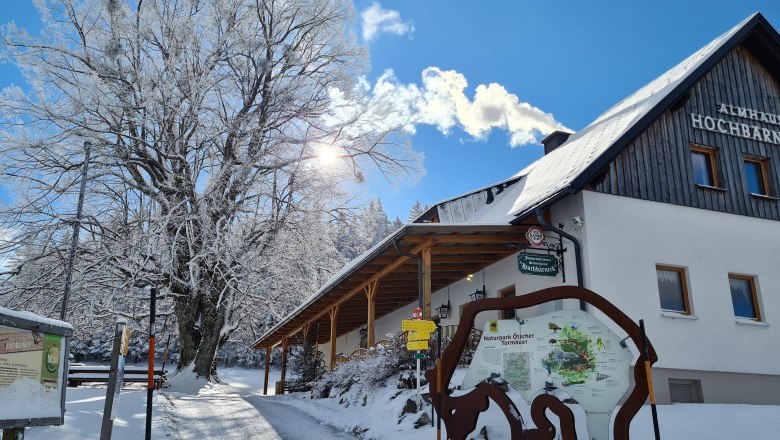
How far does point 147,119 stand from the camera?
17891 mm

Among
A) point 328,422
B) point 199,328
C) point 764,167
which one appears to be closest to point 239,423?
point 328,422

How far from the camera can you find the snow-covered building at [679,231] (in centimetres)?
1160

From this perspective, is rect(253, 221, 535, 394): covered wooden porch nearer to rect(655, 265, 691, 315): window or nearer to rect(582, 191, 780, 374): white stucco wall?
rect(582, 191, 780, 374): white stucco wall

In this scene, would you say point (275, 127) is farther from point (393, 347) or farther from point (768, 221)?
point (768, 221)

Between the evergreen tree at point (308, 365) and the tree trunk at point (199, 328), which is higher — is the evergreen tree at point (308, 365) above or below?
below

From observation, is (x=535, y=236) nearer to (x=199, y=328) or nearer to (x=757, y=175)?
(x=757, y=175)

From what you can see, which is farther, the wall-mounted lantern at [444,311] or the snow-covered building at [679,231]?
the wall-mounted lantern at [444,311]

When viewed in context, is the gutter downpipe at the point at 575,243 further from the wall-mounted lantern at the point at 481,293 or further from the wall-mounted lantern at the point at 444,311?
Result: the wall-mounted lantern at the point at 444,311

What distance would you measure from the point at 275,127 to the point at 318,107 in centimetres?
189

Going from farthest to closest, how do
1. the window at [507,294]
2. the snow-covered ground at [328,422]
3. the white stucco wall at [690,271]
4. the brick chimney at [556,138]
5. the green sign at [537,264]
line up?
the brick chimney at [556,138]
the window at [507,294]
the white stucco wall at [690,271]
the green sign at [537,264]
the snow-covered ground at [328,422]

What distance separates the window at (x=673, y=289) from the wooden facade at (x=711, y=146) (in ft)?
5.14

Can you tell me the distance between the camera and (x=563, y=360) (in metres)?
7.17

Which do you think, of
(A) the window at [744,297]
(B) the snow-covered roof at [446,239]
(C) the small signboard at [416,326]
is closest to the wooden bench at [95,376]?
(B) the snow-covered roof at [446,239]

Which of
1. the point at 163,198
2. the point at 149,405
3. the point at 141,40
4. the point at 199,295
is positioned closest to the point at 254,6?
the point at 141,40
